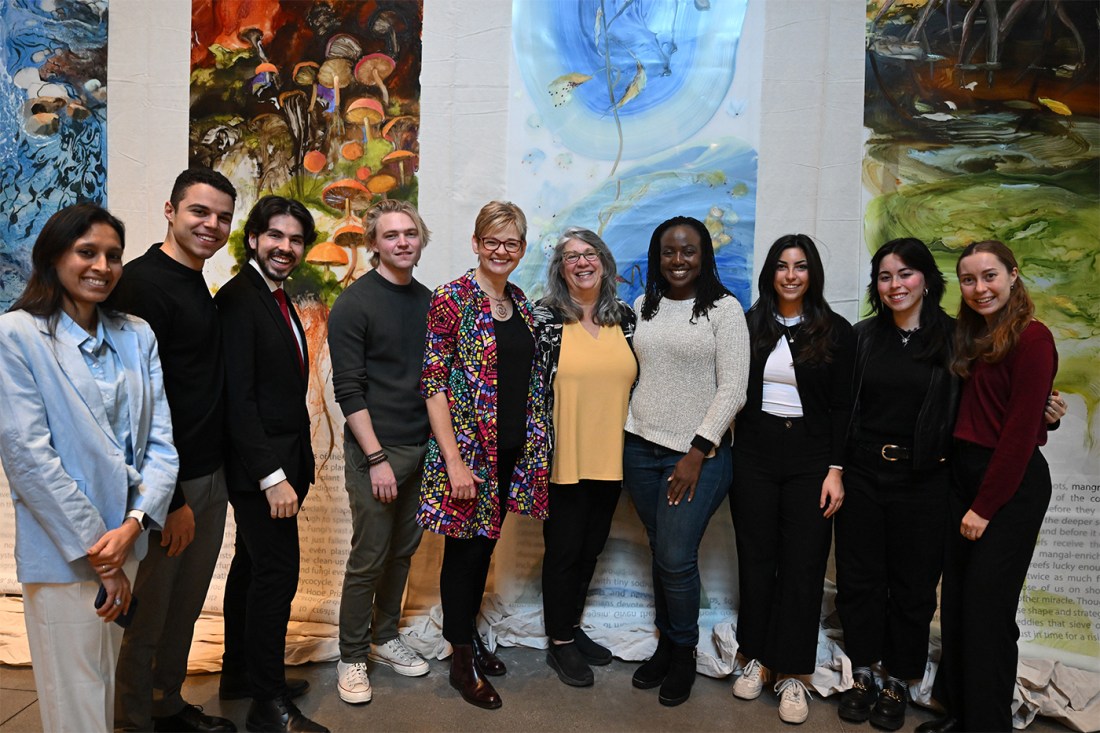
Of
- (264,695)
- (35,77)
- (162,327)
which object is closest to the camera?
(162,327)

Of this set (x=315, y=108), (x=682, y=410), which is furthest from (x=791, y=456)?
(x=315, y=108)

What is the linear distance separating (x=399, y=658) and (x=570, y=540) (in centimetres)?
85

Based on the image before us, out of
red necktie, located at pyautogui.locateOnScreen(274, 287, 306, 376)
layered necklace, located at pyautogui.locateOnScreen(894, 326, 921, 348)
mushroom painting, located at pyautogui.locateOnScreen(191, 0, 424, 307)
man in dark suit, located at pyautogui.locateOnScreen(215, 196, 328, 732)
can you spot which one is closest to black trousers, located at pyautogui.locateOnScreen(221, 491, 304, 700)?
man in dark suit, located at pyautogui.locateOnScreen(215, 196, 328, 732)

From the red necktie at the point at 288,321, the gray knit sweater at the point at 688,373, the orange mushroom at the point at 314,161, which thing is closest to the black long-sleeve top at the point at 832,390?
the gray knit sweater at the point at 688,373

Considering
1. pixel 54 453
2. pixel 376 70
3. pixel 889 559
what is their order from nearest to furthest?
pixel 54 453 < pixel 889 559 < pixel 376 70

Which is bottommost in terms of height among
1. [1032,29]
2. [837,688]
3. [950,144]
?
[837,688]

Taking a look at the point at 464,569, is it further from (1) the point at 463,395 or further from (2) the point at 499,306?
(2) the point at 499,306

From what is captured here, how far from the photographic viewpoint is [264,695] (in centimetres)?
234

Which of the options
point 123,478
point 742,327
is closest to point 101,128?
point 123,478

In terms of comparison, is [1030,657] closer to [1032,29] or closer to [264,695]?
[1032,29]

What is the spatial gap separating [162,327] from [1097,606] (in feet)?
12.5

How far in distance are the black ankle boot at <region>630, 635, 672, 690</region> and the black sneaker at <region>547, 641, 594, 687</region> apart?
19 cm

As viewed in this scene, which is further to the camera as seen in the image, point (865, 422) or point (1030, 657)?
point (1030, 657)

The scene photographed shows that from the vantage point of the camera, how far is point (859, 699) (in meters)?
2.60
